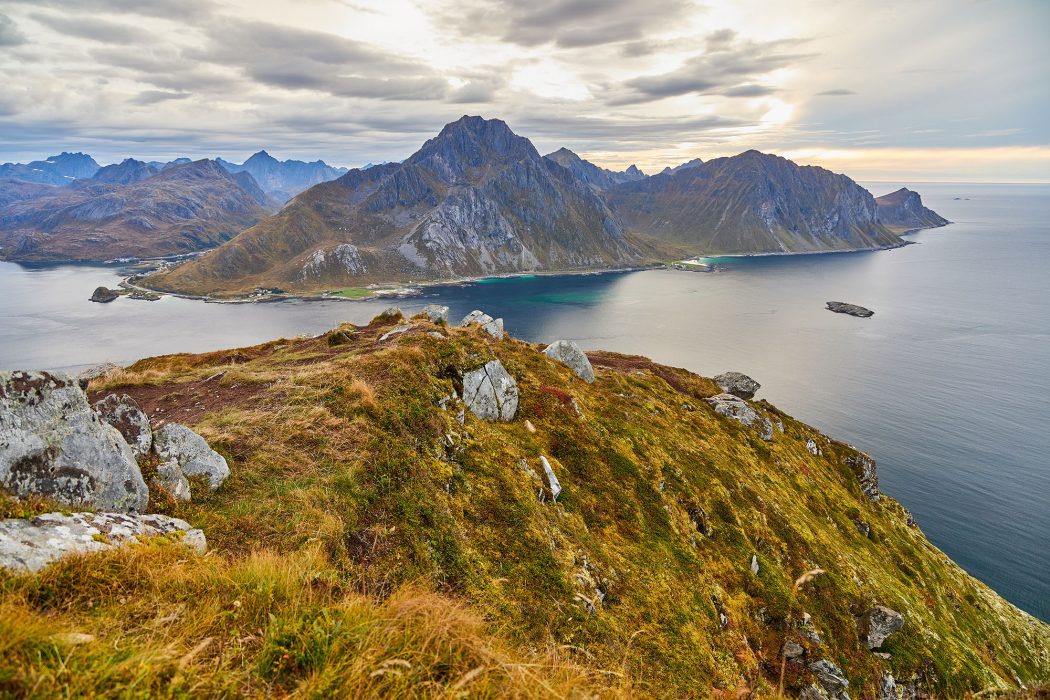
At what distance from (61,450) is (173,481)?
2.16m

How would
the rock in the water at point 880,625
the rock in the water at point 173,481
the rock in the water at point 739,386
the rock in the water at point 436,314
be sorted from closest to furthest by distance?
the rock in the water at point 173,481
the rock in the water at point 880,625
the rock in the water at point 436,314
the rock in the water at point 739,386

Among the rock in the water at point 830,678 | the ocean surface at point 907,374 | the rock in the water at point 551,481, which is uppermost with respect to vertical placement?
the rock in the water at point 551,481

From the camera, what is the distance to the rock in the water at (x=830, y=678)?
711 inches

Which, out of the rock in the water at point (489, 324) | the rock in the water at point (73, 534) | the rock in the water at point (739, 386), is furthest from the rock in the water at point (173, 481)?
the rock in the water at point (739, 386)

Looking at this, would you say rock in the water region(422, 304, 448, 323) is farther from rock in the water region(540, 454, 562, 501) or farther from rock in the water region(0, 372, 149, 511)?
rock in the water region(0, 372, 149, 511)

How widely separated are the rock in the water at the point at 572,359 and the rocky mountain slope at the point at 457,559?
1.43ft

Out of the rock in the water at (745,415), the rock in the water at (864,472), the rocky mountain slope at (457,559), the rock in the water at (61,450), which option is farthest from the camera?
the rock in the water at (864,472)

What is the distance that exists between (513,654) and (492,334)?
1223 inches

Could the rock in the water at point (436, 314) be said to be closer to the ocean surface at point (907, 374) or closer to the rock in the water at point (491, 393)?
the rock in the water at point (491, 393)

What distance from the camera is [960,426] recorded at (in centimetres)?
9019

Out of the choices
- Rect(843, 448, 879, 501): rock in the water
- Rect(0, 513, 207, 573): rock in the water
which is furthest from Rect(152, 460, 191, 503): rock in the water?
Rect(843, 448, 879, 501): rock in the water

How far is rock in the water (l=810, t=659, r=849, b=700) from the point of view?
18.1 metres

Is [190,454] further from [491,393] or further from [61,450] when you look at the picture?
[491,393]

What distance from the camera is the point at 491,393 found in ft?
71.6
